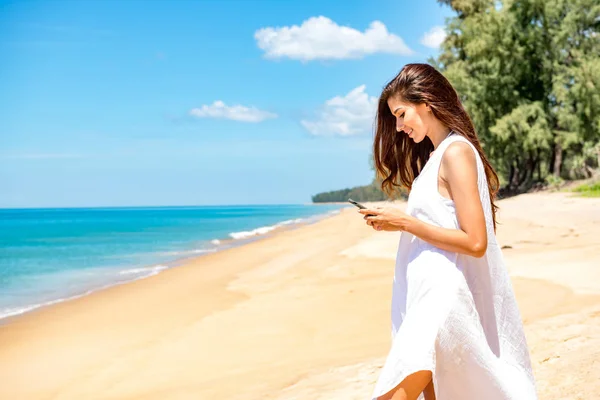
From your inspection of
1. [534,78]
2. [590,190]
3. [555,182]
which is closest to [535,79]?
[534,78]

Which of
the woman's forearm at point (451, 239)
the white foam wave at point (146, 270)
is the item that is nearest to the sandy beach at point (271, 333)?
the woman's forearm at point (451, 239)

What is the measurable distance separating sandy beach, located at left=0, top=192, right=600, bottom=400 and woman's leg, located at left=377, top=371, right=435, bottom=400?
1.97 meters

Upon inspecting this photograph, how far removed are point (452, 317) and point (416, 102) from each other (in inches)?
33.1

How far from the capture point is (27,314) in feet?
37.8

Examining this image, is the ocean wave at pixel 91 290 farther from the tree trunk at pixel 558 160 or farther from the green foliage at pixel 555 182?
the tree trunk at pixel 558 160

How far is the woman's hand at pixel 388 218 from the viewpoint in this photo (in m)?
2.25

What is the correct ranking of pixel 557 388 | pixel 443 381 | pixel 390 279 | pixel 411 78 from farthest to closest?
pixel 390 279, pixel 557 388, pixel 411 78, pixel 443 381

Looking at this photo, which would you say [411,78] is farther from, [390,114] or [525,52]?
[525,52]

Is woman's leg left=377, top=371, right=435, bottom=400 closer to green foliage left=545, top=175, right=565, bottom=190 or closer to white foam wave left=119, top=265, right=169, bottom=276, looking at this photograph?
white foam wave left=119, top=265, right=169, bottom=276

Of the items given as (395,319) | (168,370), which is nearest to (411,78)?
(395,319)

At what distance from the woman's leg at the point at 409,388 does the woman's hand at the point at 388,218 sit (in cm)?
52

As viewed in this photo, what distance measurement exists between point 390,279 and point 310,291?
1.41m

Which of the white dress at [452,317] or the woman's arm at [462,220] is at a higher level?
the woman's arm at [462,220]

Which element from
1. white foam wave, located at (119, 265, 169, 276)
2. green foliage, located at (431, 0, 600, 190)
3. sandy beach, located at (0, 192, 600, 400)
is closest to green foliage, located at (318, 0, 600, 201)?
green foliage, located at (431, 0, 600, 190)
